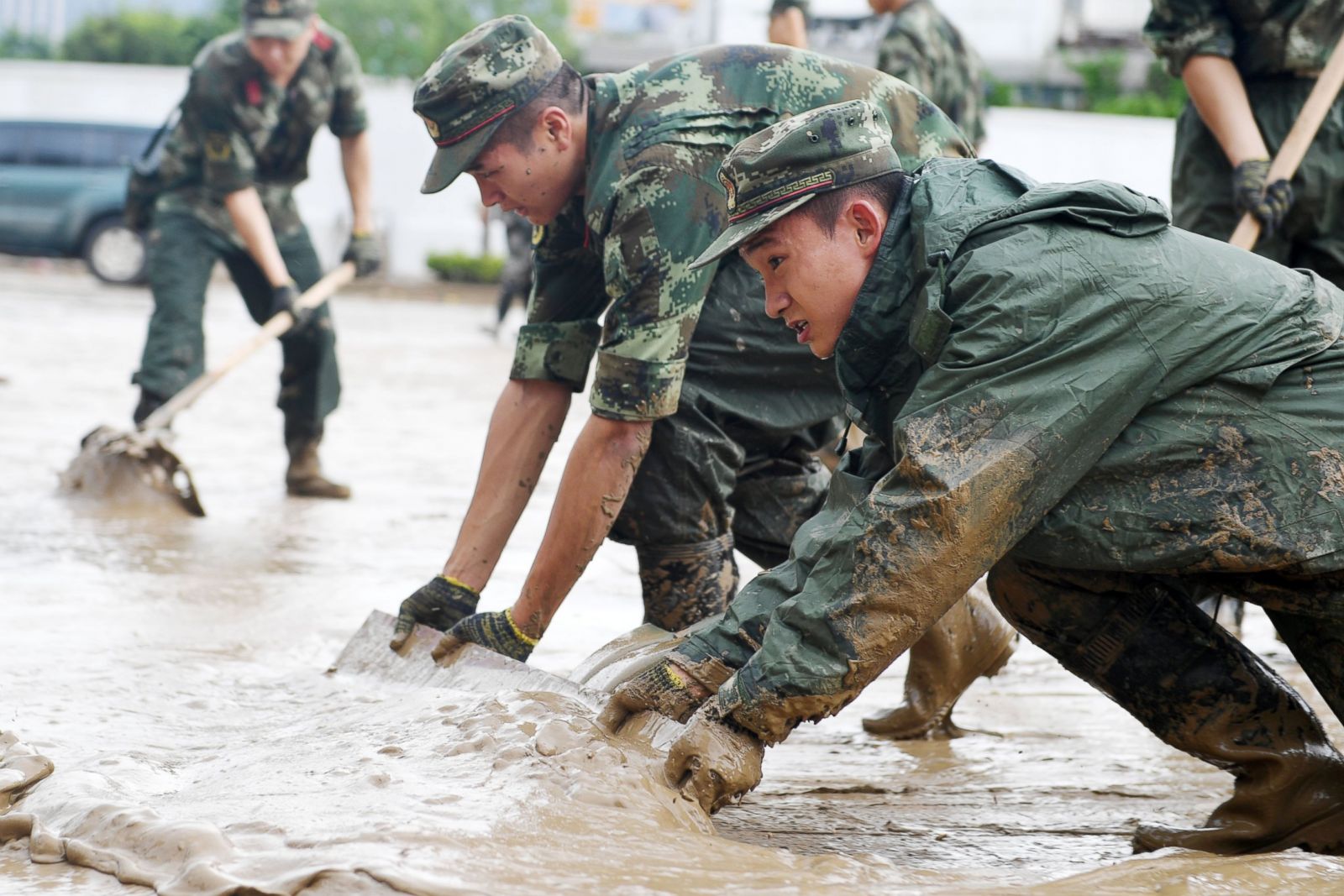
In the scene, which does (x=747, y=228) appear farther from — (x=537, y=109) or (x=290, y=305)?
(x=290, y=305)

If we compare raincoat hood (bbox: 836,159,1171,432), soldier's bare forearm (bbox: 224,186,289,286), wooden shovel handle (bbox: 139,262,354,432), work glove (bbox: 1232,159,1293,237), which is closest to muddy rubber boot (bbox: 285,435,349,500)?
wooden shovel handle (bbox: 139,262,354,432)

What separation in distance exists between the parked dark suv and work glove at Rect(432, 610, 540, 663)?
47.8 feet

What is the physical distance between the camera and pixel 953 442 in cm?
215

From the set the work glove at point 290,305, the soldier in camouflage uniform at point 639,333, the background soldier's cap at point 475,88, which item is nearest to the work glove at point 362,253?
the work glove at point 290,305

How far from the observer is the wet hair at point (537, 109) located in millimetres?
3004

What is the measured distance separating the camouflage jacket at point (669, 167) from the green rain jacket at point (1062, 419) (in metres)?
0.63

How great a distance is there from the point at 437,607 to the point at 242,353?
9.66ft

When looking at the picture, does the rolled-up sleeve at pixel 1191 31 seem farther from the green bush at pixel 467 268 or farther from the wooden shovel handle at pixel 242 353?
the green bush at pixel 467 268

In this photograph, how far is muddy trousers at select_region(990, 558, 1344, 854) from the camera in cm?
253

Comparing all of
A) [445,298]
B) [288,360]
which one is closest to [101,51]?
[445,298]

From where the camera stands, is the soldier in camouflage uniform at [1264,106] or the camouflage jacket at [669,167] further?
the soldier in camouflage uniform at [1264,106]

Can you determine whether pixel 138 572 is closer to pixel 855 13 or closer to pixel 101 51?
pixel 855 13

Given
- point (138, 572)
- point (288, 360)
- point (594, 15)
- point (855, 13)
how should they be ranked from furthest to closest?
point (594, 15), point (855, 13), point (288, 360), point (138, 572)

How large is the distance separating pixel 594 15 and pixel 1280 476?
9269 cm
